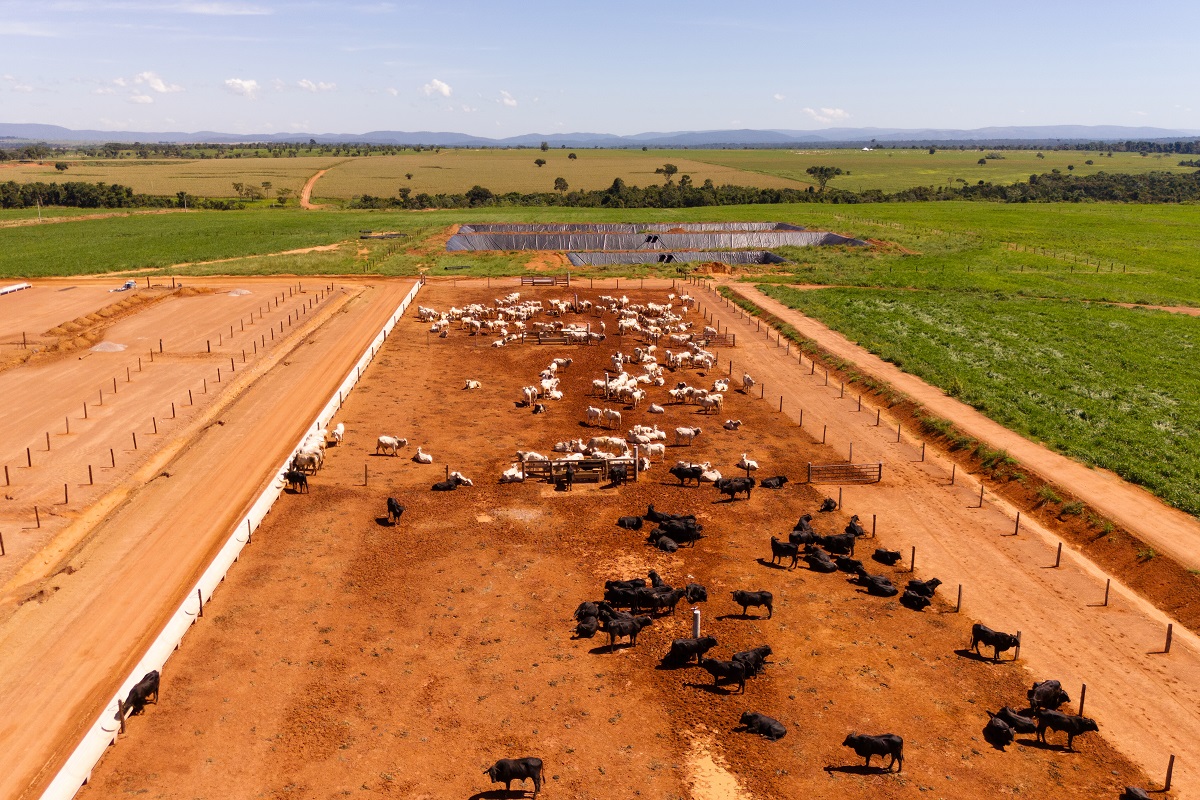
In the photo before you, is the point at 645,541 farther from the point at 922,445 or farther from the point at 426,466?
the point at 922,445

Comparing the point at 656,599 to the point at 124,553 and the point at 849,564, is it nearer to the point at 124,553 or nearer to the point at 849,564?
the point at 849,564

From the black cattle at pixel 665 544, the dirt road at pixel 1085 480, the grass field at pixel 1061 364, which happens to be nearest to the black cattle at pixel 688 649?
the black cattle at pixel 665 544

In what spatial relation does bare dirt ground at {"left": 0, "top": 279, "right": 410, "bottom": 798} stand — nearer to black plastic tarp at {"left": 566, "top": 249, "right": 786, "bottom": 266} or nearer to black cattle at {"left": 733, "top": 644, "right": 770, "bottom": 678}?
black cattle at {"left": 733, "top": 644, "right": 770, "bottom": 678}

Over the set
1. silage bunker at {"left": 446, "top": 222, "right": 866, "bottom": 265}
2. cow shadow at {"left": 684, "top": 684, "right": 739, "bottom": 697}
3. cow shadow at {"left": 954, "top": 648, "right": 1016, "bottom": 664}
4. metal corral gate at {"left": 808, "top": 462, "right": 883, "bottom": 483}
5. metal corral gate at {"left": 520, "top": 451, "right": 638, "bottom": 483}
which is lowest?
cow shadow at {"left": 684, "top": 684, "right": 739, "bottom": 697}

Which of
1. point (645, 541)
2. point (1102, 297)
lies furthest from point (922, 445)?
point (1102, 297)

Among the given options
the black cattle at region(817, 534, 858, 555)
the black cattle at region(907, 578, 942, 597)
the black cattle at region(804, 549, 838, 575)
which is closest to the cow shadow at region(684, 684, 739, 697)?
the black cattle at region(804, 549, 838, 575)

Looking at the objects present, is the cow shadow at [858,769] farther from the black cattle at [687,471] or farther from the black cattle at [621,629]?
the black cattle at [687,471]

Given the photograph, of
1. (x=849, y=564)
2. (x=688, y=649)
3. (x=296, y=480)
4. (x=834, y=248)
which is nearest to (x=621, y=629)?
(x=688, y=649)
